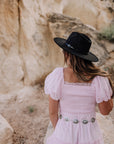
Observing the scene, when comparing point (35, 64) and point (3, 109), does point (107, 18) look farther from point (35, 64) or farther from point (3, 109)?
point (3, 109)

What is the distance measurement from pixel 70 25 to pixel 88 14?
366 centimetres

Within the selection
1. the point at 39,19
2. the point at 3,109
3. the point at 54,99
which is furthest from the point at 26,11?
the point at 54,99

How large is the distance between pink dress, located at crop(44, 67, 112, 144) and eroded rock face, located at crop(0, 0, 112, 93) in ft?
11.2

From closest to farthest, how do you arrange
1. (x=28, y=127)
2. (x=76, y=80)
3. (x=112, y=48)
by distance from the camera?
(x=76, y=80) → (x=28, y=127) → (x=112, y=48)

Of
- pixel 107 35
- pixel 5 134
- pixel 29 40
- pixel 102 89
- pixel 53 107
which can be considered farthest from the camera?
pixel 107 35

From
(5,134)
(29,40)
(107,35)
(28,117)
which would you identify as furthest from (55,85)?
(107,35)

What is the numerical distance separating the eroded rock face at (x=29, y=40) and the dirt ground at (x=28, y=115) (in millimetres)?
484

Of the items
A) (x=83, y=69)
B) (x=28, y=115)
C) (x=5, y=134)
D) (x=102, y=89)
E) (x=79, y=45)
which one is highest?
(x=79, y=45)

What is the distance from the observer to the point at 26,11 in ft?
14.9

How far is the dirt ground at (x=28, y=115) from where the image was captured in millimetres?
2943

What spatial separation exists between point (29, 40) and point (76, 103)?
3763 millimetres

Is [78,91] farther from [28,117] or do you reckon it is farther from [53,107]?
[28,117]

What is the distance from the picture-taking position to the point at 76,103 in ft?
4.01

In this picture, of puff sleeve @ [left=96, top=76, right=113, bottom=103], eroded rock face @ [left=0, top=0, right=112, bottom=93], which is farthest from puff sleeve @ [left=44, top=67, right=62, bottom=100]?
eroded rock face @ [left=0, top=0, right=112, bottom=93]
